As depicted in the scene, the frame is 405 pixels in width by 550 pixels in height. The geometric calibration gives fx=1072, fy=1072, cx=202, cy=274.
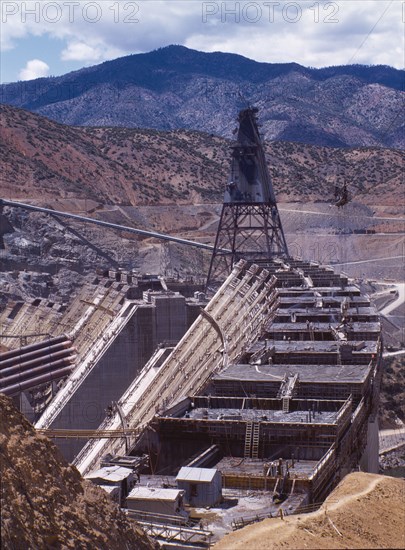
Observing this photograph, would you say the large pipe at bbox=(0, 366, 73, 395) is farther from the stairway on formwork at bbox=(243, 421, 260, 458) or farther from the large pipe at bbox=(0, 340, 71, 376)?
the stairway on formwork at bbox=(243, 421, 260, 458)

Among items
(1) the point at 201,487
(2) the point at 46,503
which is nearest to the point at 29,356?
(1) the point at 201,487

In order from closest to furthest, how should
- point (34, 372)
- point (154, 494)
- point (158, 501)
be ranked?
point (158, 501)
point (154, 494)
point (34, 372)

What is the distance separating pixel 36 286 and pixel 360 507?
6593cm

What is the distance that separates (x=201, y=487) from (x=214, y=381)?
1061cm

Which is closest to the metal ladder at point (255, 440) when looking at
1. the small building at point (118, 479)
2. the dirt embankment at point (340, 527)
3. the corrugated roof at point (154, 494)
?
the small building at point (118, 479)

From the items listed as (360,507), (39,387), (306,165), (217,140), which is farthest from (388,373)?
(217,140)

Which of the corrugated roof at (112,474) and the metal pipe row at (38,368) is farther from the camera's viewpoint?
the metal pipe row at (38,368)

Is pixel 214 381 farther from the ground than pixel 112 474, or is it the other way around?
pixel 214 381

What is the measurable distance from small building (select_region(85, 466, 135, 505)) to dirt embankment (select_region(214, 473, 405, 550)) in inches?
A: 159

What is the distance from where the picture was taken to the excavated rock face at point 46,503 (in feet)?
48.6

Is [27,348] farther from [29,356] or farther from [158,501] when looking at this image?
[158,501]

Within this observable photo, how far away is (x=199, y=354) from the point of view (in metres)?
47.3

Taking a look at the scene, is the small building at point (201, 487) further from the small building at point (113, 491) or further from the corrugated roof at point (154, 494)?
the small building at point (113, 491)

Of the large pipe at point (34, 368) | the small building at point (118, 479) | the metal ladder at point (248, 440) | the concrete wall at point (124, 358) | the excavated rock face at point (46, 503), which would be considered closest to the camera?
the excavated rock face at point (46, 503)
